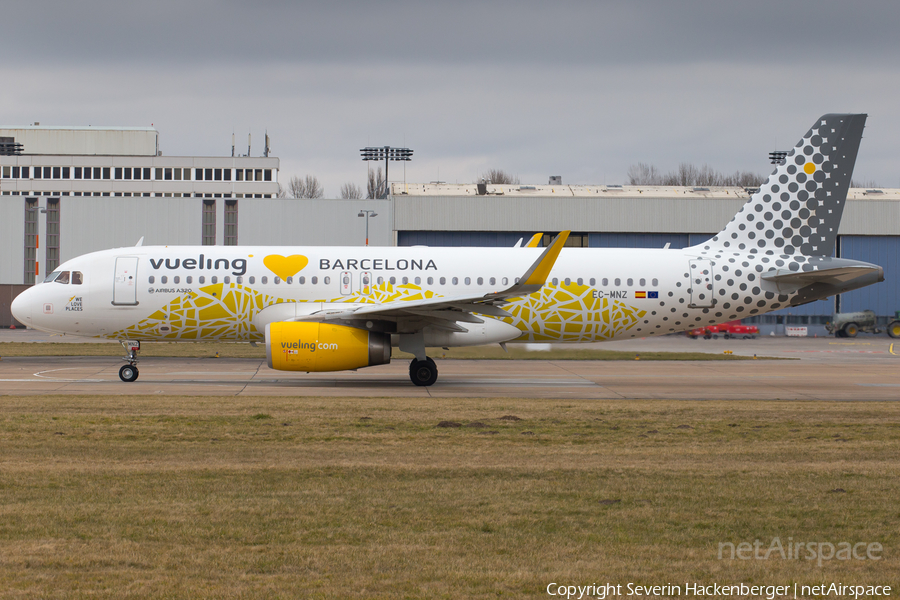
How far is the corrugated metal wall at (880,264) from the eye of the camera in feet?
194

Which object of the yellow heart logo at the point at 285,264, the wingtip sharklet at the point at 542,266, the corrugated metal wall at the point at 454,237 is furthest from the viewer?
the corrugated metal wall at the point at 454,237

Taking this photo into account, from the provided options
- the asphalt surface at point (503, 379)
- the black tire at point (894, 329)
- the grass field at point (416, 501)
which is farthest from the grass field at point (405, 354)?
the black tire at point (894, 329)

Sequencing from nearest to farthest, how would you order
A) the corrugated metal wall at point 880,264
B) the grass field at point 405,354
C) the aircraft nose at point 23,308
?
the aircraft nose at point 23,308, the grass field at point 405,354, the corrugated metal wall at point 880,264

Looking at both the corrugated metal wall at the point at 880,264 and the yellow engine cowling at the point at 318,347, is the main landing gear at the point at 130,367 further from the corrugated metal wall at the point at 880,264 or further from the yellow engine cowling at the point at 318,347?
the corrugated metal wall at the point at 880,264

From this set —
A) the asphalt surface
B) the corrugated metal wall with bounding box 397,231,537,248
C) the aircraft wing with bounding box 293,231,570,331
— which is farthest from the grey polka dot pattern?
the corrugated metal wall with bounding box 397,231,537,248

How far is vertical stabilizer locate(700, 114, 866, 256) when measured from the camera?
73.7 feet

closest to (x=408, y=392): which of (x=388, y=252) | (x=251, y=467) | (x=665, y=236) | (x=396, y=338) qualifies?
(x=396, y=338)

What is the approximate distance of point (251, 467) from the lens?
974 cm

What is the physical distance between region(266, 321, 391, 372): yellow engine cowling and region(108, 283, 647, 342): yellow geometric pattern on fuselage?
7.02 feet

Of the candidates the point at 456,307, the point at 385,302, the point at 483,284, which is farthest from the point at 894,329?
the point at 456,307

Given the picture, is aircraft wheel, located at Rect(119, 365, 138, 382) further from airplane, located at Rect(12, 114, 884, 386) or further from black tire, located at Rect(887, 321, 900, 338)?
black tire, located at Rect(887, 321, 900, 338)

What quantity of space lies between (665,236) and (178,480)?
51.8m

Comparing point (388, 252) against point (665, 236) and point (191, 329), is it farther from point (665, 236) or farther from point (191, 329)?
point (665, 236)

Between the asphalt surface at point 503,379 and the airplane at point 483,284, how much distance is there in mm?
1276
